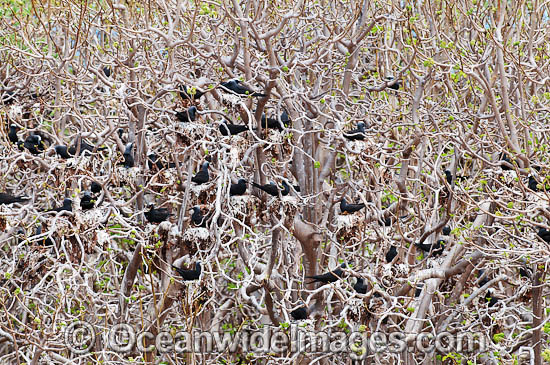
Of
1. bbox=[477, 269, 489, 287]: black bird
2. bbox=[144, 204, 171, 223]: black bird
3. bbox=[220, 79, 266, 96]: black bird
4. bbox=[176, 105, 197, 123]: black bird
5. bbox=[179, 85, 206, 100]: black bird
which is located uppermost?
bbox=[220, 79, 266, 96]: black bird

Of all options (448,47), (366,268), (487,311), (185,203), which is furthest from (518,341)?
(185,203)

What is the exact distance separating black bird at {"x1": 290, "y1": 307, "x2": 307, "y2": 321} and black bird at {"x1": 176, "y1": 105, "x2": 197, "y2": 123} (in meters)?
2.08

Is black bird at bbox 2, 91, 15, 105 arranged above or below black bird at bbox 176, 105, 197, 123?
below

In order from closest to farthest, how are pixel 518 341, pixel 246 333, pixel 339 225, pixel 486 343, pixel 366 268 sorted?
pixel 339 225, pixel 518 341, pixel 486 343, pixel 366 268, pixel 246 333

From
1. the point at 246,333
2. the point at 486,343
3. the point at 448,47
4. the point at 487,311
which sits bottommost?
the point at 246,333

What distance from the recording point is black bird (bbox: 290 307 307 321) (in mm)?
7055

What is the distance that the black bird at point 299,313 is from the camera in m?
7.05

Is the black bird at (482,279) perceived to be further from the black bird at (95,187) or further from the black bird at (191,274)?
the black bird at (95,187)

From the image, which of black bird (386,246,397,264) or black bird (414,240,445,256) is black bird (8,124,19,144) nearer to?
black bird (386,246,397,264)

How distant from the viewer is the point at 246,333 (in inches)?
355

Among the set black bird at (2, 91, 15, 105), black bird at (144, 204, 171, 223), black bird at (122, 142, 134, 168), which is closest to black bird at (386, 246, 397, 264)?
black bird at (144, 204, 171, 223)

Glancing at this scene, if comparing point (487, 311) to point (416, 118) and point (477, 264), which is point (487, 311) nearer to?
point (477, 264)

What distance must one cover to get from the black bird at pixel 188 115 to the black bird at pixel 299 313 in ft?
6.83

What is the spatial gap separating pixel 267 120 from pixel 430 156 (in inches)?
103
